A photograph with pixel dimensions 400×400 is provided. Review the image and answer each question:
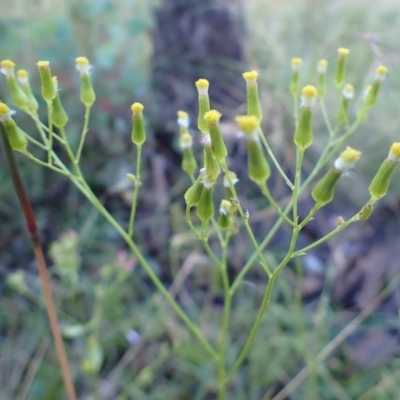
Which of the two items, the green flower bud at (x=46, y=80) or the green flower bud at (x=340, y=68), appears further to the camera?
the green flower bud at (x=340, y=68)

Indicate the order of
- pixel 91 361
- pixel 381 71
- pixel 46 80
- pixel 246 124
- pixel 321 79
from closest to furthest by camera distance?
pixel 246 124 < pixel 46 80 < pixel 381 71 < pixel 321 79 < pixel 91 361

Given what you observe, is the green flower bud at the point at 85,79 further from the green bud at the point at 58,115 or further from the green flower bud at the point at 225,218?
the green flower bud at the point at 225,218

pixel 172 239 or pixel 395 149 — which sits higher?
pixel 395 149

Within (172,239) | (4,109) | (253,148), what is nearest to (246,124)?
(253,148)

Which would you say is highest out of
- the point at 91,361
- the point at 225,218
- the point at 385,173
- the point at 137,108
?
the point at 137,108

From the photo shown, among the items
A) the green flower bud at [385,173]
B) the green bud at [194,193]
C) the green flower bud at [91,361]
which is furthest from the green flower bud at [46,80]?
the green flower bud at [91,361]

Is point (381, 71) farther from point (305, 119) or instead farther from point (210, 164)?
point (210, 164)

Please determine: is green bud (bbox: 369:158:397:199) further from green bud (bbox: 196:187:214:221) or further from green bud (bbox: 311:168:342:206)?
green bud (bbox: 196:187:214:221)
